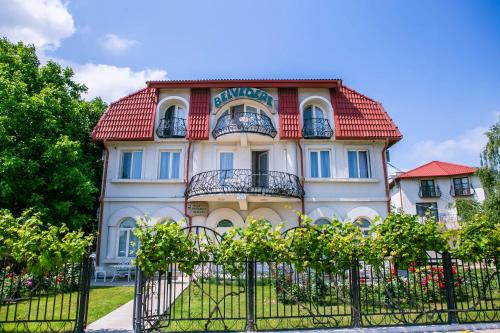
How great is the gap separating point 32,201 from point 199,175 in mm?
6450

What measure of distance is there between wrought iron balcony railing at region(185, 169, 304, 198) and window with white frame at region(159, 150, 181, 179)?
45.4 inches

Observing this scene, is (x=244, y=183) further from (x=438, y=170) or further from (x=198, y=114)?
(x=438, y=170)

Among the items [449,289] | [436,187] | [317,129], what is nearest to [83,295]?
[449,289]

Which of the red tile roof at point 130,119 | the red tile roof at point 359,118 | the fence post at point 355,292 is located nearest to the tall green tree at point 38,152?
the red tile roof at point 130,119

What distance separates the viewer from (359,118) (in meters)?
15.8

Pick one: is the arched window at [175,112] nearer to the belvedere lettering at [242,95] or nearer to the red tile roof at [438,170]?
the belvedere lettering at [242,95]

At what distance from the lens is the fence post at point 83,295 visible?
611 centimetres

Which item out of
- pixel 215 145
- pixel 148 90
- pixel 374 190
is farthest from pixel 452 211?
pixel 148 90

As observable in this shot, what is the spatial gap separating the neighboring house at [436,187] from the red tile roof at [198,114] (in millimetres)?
27335

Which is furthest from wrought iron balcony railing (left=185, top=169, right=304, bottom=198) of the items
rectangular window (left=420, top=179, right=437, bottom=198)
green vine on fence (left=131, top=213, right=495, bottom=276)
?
rectangular window (left=420, top=179, right=437, bottom=198)

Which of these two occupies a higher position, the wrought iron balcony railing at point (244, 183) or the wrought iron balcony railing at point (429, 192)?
the wrought iron balcony railing at point (429, 192)

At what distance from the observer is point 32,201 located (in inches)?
514

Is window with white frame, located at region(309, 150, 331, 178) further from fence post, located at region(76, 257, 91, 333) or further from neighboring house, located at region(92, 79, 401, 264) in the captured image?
fence post, located at region(76, 257, 91, 333)

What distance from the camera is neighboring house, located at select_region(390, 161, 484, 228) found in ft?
114
